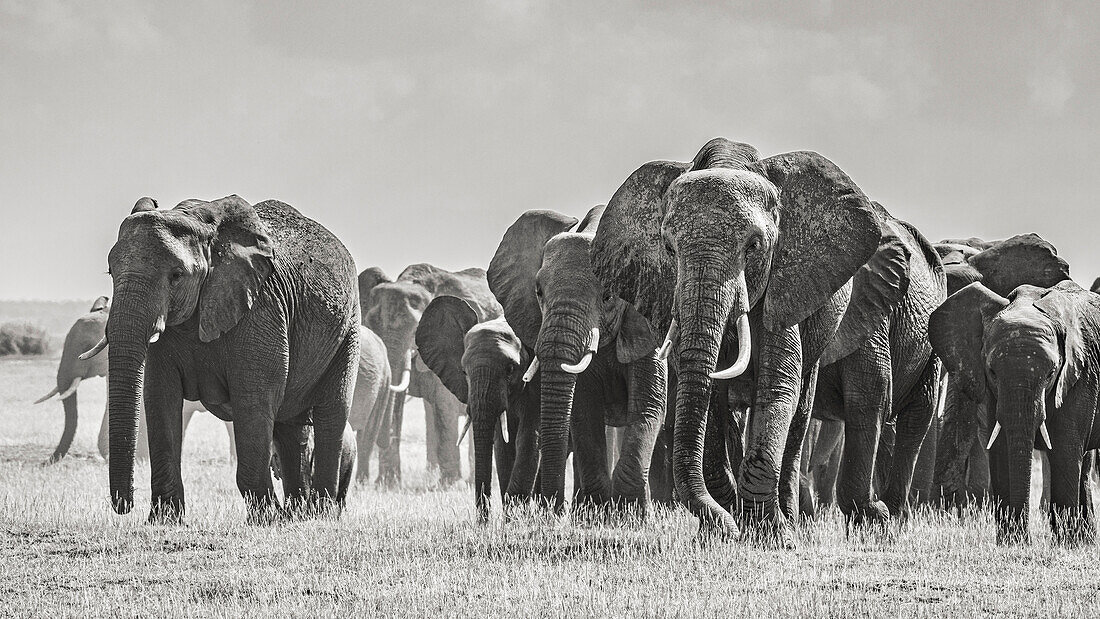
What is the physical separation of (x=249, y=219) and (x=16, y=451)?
11.5 metres

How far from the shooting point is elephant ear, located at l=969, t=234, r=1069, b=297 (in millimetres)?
14848

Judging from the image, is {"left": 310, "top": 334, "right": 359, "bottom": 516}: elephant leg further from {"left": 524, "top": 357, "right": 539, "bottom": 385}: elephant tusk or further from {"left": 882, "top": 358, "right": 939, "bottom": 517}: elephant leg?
{"left": 882, "top": 358, "right": 939, "bottom": 517}: elephant leg

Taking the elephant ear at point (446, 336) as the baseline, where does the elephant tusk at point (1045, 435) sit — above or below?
below

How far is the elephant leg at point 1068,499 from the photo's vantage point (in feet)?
33.1

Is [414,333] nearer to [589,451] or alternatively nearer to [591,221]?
[591,221]

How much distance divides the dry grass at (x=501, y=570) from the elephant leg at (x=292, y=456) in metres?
1.34

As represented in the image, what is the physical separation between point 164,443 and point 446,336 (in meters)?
4.30

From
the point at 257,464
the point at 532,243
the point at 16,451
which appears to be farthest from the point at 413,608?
the point at 16,451

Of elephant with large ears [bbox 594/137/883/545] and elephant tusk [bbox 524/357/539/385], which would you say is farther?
elephant tusk [bbox 524/357/539/385]

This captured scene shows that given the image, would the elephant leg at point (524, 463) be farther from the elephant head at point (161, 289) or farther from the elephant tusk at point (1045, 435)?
the elephant tusk at point (1045, 435)

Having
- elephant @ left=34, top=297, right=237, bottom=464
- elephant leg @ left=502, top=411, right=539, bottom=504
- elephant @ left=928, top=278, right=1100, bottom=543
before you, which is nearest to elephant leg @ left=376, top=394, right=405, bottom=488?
elephant @ left=34, top=297, right=237, bottom=464

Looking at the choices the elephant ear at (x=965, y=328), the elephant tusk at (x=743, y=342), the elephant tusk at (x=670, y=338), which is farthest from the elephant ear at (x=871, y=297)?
the elephant tusk at (x=670, y=338)

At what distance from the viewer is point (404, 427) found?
34375 mm

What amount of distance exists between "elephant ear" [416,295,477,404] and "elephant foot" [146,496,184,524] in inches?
166
